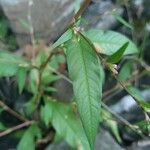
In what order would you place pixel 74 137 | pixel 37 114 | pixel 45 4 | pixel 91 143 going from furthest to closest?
pixel 45 4, pixel 37 114, pixel 74 137, pixel 91 143

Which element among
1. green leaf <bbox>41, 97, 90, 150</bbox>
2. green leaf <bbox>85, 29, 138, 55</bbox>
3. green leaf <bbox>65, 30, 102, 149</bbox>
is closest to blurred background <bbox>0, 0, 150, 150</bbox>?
green leaf <bbox>41, 97, 90, 150</bbox>

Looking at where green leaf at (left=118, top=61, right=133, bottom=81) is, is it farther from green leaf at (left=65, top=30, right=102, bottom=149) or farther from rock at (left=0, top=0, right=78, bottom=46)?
green leaf at (left=65, top=30, right=102, bottom=149)

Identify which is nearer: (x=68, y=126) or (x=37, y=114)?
(x=68, y=126)

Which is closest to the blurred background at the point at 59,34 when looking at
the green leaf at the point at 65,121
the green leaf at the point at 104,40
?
the green leaf at the point at 65,121

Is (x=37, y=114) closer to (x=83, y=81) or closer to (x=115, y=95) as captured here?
(x=115, y=95)

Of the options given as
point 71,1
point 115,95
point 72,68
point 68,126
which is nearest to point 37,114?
point 68,126

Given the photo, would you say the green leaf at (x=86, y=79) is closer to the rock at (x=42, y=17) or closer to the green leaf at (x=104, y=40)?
the green leaf at (x=104, y=40)

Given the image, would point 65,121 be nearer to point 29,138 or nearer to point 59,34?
point 29,138
